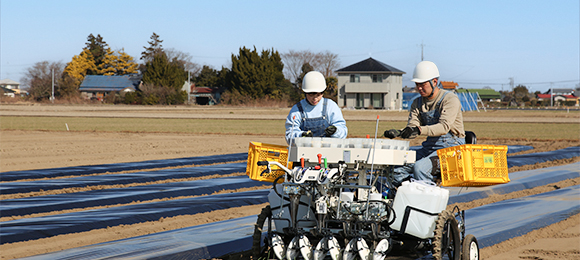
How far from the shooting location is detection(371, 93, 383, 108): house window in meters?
61.6

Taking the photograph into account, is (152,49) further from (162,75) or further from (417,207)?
(417,207)

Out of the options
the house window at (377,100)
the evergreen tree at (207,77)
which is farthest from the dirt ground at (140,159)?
the evergreen tree at (207,77)

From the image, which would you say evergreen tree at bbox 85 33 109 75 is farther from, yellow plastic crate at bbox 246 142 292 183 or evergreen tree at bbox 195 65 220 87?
yellow plastic crate at bbox 246 142 292 183

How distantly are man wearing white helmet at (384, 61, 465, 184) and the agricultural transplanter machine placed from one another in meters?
0.24

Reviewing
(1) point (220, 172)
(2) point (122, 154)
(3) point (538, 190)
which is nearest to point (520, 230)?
(3) point (538, 190)

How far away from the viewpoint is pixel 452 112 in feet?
16.3

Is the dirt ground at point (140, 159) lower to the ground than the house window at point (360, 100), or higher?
lower

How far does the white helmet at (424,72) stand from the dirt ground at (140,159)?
1.96 metres

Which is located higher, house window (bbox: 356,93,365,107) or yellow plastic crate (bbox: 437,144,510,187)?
house window (bbox: 356,93,365,107)

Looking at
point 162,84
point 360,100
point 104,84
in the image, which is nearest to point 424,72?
point 360,100

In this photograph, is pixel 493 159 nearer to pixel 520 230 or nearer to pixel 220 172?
pixel 520 230

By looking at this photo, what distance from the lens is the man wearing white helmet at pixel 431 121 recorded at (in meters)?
4.81

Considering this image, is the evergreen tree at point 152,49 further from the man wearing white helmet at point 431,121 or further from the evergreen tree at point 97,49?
the man wearing white helmet at point 431,121

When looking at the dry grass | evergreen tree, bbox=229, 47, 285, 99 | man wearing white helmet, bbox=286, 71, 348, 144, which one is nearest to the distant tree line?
evergreen tree, bbox=229, 47, 285, 99
